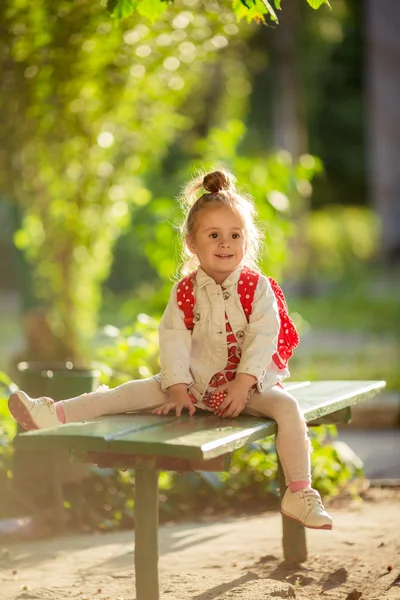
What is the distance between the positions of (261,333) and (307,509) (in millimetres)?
627

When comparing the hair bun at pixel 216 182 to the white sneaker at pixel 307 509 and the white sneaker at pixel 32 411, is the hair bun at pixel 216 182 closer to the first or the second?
the white sneaker at pixel 32 411

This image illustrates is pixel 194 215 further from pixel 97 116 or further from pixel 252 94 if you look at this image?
pixel 252 94

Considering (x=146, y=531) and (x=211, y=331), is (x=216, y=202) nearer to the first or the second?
(x=211, y=331)

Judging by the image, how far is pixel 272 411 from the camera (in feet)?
12.0

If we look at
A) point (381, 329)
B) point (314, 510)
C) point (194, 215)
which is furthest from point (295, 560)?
point (381, 329)

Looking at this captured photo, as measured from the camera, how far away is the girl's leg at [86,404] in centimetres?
359

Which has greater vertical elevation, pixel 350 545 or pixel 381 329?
pixel 381 329

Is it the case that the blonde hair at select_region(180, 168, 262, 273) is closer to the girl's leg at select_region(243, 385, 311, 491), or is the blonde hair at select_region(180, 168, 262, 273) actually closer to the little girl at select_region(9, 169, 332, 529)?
the little girl at select_region(9, 169, 332, 529)

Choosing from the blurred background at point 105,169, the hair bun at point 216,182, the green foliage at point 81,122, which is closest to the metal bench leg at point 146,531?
the hair bun at point 216,182

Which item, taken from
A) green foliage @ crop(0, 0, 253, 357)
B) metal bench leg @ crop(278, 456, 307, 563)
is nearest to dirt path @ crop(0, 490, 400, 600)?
metal bench leg @ crop(278, 456, 307, 563)

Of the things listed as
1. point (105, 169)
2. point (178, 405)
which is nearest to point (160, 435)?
point (178, 405)

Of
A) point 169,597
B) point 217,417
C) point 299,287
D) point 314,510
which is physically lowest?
point 169,597

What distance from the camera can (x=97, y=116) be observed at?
25.8 feet

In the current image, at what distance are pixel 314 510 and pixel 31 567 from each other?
1335 millimetres
